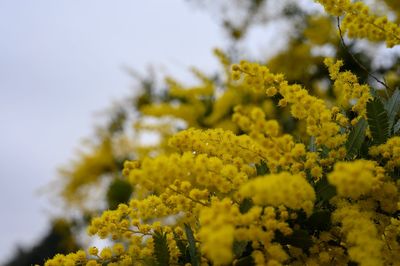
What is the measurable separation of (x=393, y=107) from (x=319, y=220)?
731mm

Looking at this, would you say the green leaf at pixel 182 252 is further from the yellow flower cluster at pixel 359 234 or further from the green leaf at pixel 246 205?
the yellow flower cluster at pixel 359 234

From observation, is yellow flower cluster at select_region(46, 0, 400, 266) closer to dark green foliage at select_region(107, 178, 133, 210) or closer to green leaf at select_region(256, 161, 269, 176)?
green leaf at select_region(256, 161, 269, 176)

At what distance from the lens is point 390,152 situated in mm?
2045

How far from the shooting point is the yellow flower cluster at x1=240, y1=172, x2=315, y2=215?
1.56 m

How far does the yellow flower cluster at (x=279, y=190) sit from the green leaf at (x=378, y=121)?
0.50 meters

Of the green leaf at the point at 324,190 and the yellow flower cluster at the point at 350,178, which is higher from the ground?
the green leaf at the point at 324,190

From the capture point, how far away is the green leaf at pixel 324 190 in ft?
6.43

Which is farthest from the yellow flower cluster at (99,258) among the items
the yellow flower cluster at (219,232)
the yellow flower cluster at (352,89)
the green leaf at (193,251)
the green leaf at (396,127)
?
the green leaf at (396,127)

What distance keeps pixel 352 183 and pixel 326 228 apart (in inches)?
19.5

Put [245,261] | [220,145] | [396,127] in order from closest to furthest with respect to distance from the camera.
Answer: [245,261]
[220,145]
[396,127]

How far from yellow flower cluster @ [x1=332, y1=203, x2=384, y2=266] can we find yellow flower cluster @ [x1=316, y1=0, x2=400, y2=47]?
0.76m

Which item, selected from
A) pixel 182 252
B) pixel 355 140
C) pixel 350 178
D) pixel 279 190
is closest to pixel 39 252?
pixel 182 252

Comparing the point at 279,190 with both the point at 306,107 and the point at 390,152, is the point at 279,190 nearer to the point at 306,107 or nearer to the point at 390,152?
the point at 306,107

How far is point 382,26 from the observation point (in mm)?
2271
